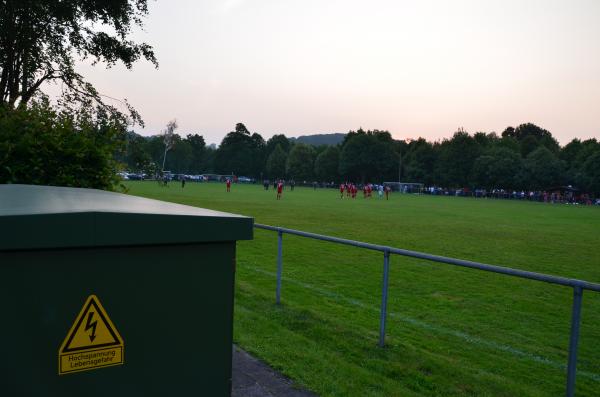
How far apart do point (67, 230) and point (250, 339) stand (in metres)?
3.88

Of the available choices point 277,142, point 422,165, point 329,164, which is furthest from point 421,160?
point 277,142

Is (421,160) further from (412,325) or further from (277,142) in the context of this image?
(412,325)

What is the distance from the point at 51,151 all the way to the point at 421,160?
95.7 m

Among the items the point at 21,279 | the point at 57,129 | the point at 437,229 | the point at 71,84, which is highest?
the point at 71,84

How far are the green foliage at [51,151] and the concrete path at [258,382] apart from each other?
319 cm

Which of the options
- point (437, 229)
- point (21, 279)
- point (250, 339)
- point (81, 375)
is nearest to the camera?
point (21, 279)

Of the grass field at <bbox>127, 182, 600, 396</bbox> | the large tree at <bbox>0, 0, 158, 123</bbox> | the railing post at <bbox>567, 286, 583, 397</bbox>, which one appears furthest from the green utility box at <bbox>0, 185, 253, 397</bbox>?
the large tree at <bbox>0, 0, 158, 123</bbox>

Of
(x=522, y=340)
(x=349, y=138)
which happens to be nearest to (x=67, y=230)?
(x=522, y=340)

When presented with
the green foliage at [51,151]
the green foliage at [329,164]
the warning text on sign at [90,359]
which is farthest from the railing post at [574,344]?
the green foliage at [329,164]

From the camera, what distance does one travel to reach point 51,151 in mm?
5957

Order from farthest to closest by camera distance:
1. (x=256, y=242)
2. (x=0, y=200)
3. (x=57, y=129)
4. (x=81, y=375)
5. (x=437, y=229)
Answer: (x=437, y=229), (x=256, y=242), (x=57, y=129), (x=0, y=200), (x=81, y=375)

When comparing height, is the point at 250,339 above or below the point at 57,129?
below

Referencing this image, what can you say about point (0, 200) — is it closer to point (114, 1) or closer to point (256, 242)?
point (114, 1)

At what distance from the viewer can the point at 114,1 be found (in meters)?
11.1
